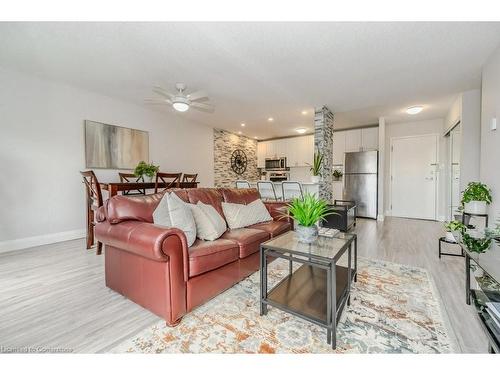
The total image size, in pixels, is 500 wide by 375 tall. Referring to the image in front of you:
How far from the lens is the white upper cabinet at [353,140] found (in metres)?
5.88

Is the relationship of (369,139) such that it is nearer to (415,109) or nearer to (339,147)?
(339,147)

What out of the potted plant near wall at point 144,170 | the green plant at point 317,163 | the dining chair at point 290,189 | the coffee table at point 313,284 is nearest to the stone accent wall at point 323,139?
the green plant at point 317,163

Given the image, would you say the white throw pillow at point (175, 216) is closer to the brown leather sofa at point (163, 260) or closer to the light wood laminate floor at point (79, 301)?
the brown leather sofa at point (163, 260)

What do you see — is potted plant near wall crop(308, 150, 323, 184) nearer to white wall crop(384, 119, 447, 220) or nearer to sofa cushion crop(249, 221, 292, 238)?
sofa cushion crop(249, 221, 292, 238)

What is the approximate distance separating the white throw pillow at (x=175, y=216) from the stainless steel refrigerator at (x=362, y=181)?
5.03 m

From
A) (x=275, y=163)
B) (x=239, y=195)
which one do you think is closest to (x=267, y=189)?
(x=239, y=195)

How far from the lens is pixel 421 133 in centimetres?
529

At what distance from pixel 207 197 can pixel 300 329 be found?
1.56 m

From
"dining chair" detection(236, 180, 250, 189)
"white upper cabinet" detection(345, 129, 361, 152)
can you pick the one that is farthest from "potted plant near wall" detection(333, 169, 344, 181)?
"dining chair" detection(236, 180, 250, 189)

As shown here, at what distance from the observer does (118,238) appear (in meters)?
1.57

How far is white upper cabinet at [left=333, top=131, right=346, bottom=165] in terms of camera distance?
608 cm

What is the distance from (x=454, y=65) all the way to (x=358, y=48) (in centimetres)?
148

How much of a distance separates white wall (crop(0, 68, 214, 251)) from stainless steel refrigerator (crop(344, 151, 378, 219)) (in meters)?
5.36
